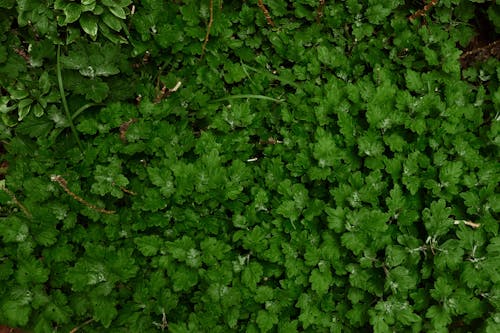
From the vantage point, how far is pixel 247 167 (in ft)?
9.93

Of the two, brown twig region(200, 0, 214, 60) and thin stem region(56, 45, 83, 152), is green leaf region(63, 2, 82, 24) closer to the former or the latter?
thin stem region(56, 45, 83, 152)

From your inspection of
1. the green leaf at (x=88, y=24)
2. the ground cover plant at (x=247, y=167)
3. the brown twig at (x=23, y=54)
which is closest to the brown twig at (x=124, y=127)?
the ground cover plant at (x=247, y=167)

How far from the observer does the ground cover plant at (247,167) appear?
2.73m

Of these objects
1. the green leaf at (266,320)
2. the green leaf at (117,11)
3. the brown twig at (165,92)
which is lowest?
the green leaf at (266,320)

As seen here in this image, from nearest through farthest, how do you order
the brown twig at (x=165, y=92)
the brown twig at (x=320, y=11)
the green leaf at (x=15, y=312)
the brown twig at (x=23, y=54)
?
the green leaf at (x=15, y=312) < the brown twig at (x=23, y=54) < the brown twig at (x=165, y=92) < the brown twig at (x=320, y=11)

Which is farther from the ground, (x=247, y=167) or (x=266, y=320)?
(x=247, y=167)

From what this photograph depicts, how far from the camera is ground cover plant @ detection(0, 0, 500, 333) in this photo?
2734 mm

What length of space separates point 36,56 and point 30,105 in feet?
1.14

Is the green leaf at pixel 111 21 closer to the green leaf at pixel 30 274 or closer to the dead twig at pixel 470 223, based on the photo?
the green leaf at pixel 30 274

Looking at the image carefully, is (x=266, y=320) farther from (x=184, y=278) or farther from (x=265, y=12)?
(x=265, y=12)

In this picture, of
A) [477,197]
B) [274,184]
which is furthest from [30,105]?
[477,197]

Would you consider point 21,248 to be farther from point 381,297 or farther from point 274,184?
point 381,297

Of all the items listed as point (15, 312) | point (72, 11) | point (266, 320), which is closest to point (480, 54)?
point (266, 320)

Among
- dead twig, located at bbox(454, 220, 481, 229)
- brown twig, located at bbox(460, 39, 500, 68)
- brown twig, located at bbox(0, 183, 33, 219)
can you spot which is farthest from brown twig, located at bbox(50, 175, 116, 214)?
brown twig, located at bbox(460, 39, 500, 68)
